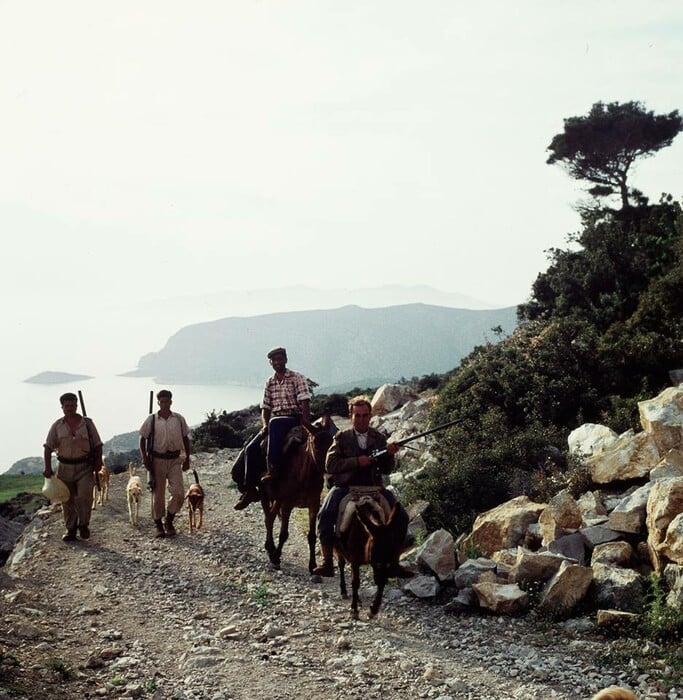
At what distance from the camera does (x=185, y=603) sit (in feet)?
34.2

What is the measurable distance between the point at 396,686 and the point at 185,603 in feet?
13.4

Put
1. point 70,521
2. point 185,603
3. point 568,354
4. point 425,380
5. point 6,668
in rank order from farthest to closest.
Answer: point 425,380 < point 568,354 < point 70,521 < point 185,603 < point 6,668

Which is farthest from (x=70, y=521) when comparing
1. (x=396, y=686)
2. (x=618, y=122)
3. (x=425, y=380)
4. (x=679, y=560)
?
(x=618, y=122)

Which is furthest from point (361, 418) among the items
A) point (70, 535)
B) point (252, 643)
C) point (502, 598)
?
point (70, 535)

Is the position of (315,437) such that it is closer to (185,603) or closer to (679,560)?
(185,603)

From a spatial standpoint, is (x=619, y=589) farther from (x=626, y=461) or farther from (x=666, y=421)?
(x=666, y=421)

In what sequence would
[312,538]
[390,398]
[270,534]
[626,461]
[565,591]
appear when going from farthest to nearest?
[390,398] → [270,534] → [626,461] → [312,538] → [565,591]

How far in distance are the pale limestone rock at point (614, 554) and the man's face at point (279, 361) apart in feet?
18.3

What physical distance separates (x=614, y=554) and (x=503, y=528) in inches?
78.4

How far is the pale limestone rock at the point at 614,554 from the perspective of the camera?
986cm

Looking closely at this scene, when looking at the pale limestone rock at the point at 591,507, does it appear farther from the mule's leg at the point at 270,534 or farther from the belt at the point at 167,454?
the belt at the point at 167,454

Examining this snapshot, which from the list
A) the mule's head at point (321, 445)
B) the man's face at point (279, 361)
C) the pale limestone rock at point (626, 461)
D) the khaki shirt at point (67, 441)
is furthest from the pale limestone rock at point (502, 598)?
the khaki shirt at point (67, 441)

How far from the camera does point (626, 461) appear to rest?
40.3ft

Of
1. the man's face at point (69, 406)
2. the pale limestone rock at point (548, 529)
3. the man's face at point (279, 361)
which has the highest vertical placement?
the man's face at point (279, 361)
